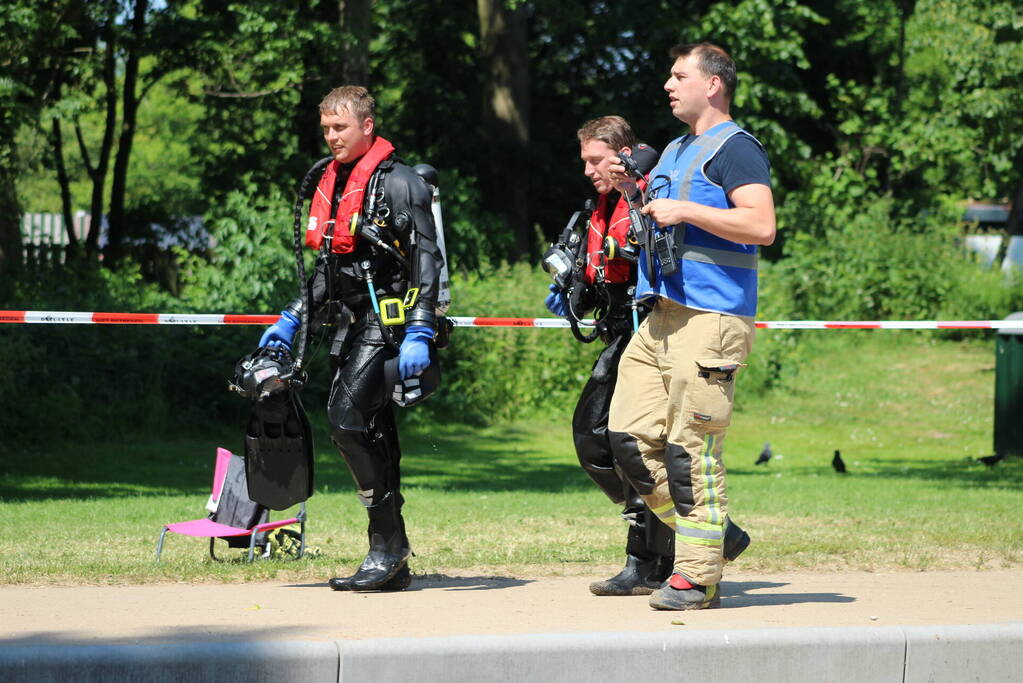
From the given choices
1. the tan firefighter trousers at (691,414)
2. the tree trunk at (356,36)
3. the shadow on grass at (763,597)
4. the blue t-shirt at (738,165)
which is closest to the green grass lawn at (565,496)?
the shadow on grass at (763,597)

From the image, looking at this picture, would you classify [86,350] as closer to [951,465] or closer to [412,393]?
[951,465]

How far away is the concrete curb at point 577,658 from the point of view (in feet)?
13.7

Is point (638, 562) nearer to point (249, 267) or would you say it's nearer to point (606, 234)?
point (606, 234)

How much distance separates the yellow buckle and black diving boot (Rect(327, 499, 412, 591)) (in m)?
0.80

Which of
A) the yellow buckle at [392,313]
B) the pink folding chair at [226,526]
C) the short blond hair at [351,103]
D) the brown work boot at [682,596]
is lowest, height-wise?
the pink folding chair at [226,526]

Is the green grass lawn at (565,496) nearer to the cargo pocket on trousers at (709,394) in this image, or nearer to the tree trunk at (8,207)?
the cargo pocket on trousers at (709,394)

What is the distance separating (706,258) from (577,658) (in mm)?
1703

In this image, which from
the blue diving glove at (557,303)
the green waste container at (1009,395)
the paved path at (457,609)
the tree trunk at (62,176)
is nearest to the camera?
the paved path at (457,609)

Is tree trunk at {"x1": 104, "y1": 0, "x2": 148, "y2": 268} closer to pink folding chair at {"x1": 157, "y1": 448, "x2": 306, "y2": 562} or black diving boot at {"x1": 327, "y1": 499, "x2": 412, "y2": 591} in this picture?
pink folding chair at {"x1": 157, "y1": 448, "x2": 306, "y2": 562}

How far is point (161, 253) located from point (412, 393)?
18406 mm

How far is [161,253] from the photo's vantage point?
23266mm

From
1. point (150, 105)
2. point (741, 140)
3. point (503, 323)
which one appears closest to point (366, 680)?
point (741, 140)

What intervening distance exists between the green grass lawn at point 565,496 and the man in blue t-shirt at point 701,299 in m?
1.48

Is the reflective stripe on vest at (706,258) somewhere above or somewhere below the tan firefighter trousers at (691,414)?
above
